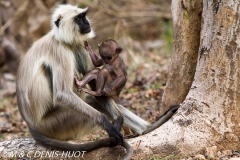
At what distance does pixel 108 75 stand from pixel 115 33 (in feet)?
16.5

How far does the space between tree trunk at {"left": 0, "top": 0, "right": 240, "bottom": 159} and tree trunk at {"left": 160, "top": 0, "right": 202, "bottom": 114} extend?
36cm

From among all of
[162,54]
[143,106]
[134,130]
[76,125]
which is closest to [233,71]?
[134,130]

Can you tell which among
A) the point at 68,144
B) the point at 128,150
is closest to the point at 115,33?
the point at 68,144

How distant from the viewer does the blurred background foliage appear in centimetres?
732

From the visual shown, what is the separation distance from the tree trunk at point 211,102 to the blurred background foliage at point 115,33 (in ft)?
8.77

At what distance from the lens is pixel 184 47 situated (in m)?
4.18

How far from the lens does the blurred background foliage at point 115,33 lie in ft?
24.0

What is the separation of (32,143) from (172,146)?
1.39m

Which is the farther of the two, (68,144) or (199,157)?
(68,144)

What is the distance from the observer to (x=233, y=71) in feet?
11.7

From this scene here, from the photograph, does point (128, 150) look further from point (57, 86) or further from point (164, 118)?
point (57, 86)

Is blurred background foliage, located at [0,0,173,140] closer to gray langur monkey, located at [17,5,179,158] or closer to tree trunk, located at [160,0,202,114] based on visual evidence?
tree trunk, located at [160,0,202,114]

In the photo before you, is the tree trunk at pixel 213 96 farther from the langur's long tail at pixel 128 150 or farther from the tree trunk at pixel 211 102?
the langur's long tail at pixel 128 150

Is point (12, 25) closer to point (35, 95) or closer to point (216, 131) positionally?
point (35, 95)
